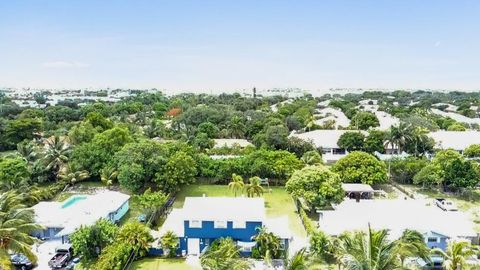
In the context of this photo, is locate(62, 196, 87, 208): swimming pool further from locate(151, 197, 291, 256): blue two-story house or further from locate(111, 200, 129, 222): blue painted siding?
locate(151, 197, 291, 256): blue two-story house

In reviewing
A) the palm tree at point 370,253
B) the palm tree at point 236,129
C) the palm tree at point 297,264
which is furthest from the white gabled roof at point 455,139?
the palm tree at point 370,253

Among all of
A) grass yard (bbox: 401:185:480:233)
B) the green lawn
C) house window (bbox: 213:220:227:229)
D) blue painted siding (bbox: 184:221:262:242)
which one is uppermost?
house window (bbox: 213:220:227:229)

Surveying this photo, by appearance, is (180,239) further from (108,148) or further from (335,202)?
(108,148)

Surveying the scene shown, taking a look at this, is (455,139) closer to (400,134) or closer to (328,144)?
(400,134)

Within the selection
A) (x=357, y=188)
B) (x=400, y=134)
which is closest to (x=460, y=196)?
(x=357, y=188)

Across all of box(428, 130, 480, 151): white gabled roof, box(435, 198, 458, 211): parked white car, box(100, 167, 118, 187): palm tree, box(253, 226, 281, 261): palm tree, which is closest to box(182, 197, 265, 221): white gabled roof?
box(253, 226, 281, 261): palm tree

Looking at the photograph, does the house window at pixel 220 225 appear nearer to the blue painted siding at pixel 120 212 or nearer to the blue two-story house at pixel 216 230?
the blue two-story house at pixel 216 230

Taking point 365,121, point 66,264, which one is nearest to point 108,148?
point 66,264
